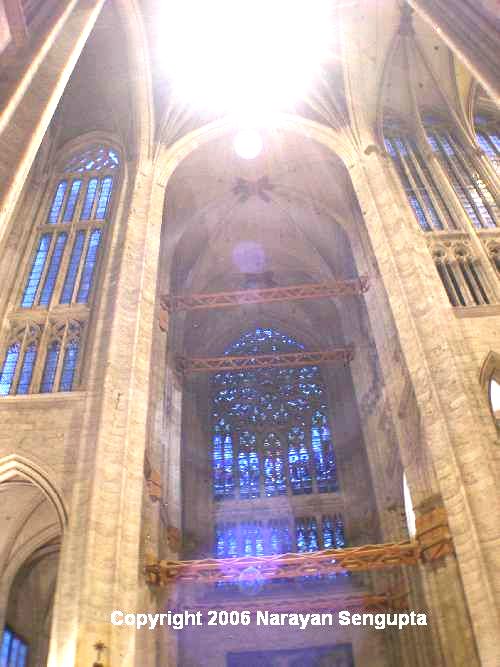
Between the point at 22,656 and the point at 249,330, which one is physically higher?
the point at 249,330

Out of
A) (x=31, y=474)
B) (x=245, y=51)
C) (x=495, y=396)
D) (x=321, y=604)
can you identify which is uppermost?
(x=245, y=51)

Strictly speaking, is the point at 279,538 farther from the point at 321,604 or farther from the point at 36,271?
the point at 36,271

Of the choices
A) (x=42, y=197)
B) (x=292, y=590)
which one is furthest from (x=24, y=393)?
(x=292, y=590)

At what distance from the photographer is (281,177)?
750 inches

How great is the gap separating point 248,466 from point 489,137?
42.6 ft

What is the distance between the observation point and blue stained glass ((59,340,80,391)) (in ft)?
39.1

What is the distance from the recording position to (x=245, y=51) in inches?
693

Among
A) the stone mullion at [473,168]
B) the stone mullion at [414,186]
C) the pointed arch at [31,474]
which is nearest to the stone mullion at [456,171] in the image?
the stone mullion at [473,168]

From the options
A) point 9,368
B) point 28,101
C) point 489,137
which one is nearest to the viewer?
point 28,101

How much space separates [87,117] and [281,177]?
6402 millimetres

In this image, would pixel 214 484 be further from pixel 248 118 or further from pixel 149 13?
pixel 149 13

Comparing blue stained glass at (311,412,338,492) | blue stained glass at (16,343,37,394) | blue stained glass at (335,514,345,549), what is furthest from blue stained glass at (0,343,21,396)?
blue stained glass at (335,514,345,549)

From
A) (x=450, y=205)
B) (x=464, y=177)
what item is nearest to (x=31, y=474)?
(x=450, y=205)

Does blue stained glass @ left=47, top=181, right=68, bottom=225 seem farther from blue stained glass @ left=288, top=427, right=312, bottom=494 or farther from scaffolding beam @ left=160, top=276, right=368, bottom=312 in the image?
blue stained glass @ left=288, top=427, right=312, bottom=494
